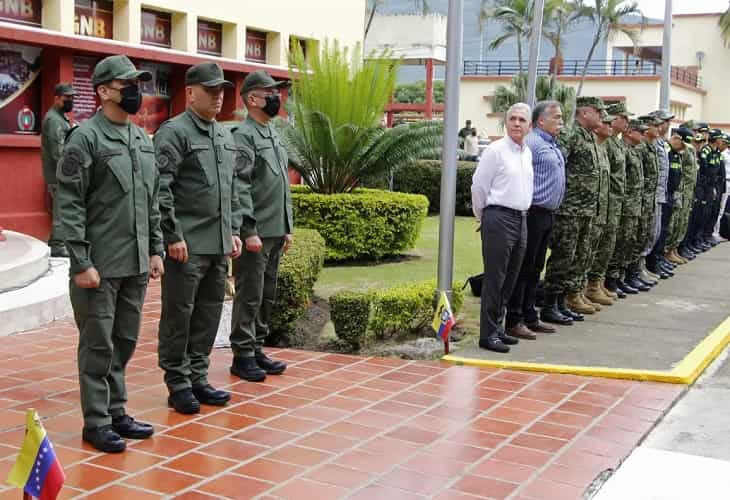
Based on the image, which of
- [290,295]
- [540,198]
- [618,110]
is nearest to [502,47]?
[618,110]

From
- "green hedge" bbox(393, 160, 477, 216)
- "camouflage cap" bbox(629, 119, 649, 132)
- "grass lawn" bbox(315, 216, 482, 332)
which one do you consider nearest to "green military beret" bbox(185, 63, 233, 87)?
"grass lawn" bbox(315, 216, 482, 332)

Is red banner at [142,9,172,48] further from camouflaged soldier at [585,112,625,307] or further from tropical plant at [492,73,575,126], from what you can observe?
tropical plant at [492,73,575,126]

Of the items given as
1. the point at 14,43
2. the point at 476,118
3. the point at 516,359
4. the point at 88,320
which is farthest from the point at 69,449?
the point at 476,118

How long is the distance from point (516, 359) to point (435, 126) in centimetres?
701

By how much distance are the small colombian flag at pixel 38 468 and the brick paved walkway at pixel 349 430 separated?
89 cm

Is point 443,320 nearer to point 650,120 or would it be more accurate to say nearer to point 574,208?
point 574,208

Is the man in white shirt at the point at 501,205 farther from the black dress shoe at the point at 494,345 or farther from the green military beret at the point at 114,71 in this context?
the green military beret at the point at 114,71

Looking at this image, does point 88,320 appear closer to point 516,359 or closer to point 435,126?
point 516,359

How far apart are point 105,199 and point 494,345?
3.59 metres

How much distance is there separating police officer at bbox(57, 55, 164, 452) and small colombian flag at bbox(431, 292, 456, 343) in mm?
2762

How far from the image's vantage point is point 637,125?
1036cm

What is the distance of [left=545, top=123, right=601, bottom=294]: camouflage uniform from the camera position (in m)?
8.56

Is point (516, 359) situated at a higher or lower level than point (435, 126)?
lower

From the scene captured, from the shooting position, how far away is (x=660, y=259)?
1207cm
